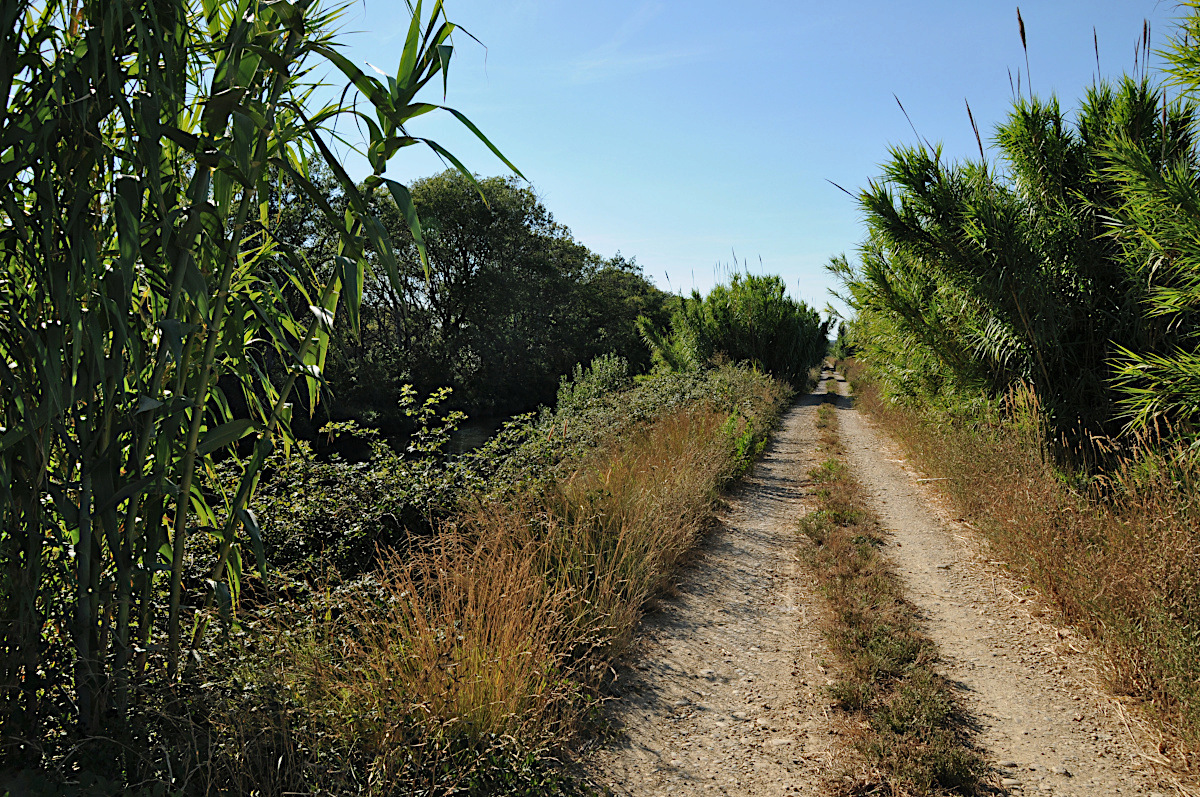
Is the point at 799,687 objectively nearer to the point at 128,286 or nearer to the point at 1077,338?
the point at 128,286

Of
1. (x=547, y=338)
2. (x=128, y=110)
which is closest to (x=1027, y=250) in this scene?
(x=128, y=110)

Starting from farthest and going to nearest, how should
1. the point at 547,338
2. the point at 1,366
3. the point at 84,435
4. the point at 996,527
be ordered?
the point at 547,338 < the point at 996,527 < the point at 84,435 < the point at 1,366

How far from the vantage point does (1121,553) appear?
3846 millimetres

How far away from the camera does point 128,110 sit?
1781 millimetres

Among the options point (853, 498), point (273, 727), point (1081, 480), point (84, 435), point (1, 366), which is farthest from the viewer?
point (853, 498)

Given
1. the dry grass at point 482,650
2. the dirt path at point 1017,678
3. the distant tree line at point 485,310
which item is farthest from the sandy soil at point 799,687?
the distant tree line at point 485,310

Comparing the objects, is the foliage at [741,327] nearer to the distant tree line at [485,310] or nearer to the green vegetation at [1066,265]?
the distant tree line at [485,310]

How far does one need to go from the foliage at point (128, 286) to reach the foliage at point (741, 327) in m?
20.8

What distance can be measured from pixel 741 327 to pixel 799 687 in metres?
20.8

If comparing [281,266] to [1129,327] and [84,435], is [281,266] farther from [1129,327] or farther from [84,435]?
[1129,327]

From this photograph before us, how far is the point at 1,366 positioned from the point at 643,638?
349cm

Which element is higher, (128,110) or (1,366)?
(128,110)

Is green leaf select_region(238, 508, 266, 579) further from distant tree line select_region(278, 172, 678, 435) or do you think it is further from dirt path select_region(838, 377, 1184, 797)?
distant tree line select_region(278, 172, 678, 435)

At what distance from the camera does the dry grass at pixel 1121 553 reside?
10.2 ft
